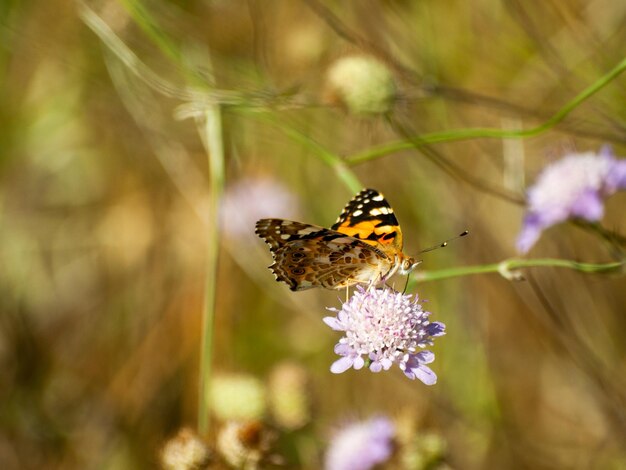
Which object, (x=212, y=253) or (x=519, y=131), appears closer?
(x=519, y=131)

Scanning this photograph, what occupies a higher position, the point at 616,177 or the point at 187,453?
the point at 616,177

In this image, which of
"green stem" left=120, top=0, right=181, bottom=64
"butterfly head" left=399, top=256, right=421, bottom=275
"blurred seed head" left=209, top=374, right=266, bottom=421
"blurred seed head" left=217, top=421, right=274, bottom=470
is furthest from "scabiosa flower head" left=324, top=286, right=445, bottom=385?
"green stem" left=120, top=0, right=181, bottom=64

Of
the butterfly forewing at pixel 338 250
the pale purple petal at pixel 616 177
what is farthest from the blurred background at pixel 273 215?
the butterfly forewing at pixel 338 250

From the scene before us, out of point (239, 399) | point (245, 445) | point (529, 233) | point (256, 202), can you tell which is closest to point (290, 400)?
point (239, 399)

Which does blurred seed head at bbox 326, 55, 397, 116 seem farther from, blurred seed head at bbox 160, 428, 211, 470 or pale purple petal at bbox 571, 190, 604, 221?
blurred seed head at bbox 160, 428, 211, 470

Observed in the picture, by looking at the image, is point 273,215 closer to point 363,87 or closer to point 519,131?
point 363,87

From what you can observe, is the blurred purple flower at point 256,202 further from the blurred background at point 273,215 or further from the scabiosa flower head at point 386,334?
the scabiosa flower head at point 386,334


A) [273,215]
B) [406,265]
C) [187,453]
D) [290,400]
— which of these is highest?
[273,215]

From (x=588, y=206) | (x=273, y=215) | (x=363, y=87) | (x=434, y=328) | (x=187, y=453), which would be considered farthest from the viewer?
(x=273, y=215)
